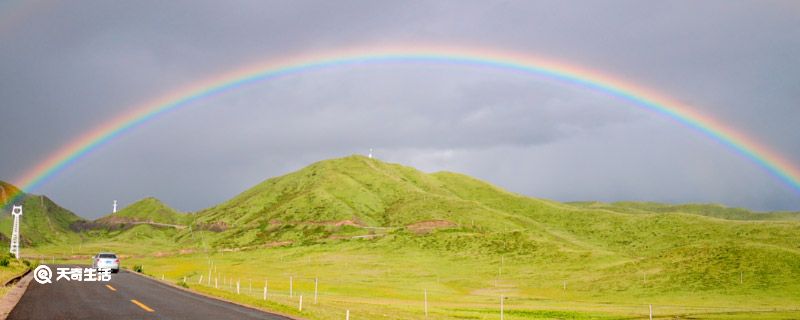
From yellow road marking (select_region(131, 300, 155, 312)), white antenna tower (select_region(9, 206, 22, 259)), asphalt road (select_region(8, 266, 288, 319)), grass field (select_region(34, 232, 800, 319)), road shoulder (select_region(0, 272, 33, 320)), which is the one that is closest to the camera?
road shoulder (select_region(0, 272, 33, 320))

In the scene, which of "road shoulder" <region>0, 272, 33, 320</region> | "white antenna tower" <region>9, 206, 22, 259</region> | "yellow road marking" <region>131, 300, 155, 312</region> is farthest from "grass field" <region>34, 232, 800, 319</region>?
"white antenna tower" <region>9, 206, 22, 259</region>

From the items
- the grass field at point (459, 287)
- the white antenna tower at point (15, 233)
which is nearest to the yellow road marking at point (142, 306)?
the grass field at point (459, 287)

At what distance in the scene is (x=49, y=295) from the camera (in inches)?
1492

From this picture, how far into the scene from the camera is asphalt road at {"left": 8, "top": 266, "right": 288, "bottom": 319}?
27656mm

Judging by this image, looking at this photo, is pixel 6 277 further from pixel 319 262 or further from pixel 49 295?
pixel 319 262

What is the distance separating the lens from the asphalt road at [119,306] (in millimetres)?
27656

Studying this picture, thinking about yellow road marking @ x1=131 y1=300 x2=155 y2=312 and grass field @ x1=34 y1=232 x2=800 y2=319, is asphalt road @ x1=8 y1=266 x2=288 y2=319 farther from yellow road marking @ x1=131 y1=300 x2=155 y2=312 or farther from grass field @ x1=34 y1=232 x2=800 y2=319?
grass field @ x1=34 y1=232 x2=800 y2=319

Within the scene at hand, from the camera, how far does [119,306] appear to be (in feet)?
104

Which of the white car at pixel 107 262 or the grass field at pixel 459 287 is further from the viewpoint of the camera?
the white car at pixel 107 262

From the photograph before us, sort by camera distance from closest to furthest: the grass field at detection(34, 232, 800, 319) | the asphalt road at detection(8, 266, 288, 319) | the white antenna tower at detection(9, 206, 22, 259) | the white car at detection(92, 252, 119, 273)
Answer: the asphalt road at detection(8, 266, 288, 319), the grass field at detection(34, 232, 800, 319), the white car at detection(92, 252, 119, 273), the white antenna tower at detection(9, 206, 22, 259)

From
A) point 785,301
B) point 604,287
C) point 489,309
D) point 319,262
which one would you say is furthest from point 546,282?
point 319,262

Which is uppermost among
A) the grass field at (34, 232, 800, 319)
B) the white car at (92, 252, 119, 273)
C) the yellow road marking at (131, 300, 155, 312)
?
the yellow road marking at (131, 300, 155, 312)

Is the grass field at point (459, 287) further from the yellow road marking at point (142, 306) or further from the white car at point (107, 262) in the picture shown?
the white car at point (107, 262)

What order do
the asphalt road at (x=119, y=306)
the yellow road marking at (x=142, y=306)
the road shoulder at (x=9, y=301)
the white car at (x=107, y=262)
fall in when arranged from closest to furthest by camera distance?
the road shoulder at (x=9, y=301), the asphalt road at (x=119, y=306), the yellow road marking at (x=142, y=306), the white car at (x=107, y=262)
